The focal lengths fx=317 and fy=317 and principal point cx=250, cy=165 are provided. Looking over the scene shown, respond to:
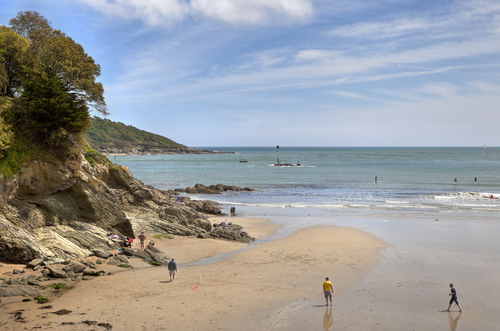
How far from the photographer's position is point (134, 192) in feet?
79.6

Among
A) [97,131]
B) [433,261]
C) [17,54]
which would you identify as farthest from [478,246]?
[97,131]

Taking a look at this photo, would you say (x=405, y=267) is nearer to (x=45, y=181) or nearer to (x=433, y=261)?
(x=433, y=261)

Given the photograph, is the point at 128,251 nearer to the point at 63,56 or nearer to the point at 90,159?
the point at 90,159

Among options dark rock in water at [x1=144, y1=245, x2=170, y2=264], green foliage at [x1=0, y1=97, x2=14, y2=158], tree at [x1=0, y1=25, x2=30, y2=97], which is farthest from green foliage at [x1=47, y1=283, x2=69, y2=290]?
tree at [x1=0, y1=25, x2=30, y2=97]

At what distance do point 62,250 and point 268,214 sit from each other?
21.3m

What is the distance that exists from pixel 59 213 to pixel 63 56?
14880 mm

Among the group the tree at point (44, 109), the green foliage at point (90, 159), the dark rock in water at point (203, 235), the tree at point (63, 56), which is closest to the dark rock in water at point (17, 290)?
the tree at point (44, 109)

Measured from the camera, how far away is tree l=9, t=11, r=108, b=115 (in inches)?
983

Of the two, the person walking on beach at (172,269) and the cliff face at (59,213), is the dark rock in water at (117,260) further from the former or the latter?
the person walking on beach at (172,269)

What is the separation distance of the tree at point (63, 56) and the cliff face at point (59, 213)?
8.41 m

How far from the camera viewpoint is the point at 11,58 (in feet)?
77.3

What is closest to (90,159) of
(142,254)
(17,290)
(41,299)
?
(142,254)

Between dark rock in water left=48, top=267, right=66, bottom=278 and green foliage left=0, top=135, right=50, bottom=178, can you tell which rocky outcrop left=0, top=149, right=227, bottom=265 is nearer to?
green foliage left=0, top=135, right=50, bottom=178

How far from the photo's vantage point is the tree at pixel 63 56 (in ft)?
81.9
